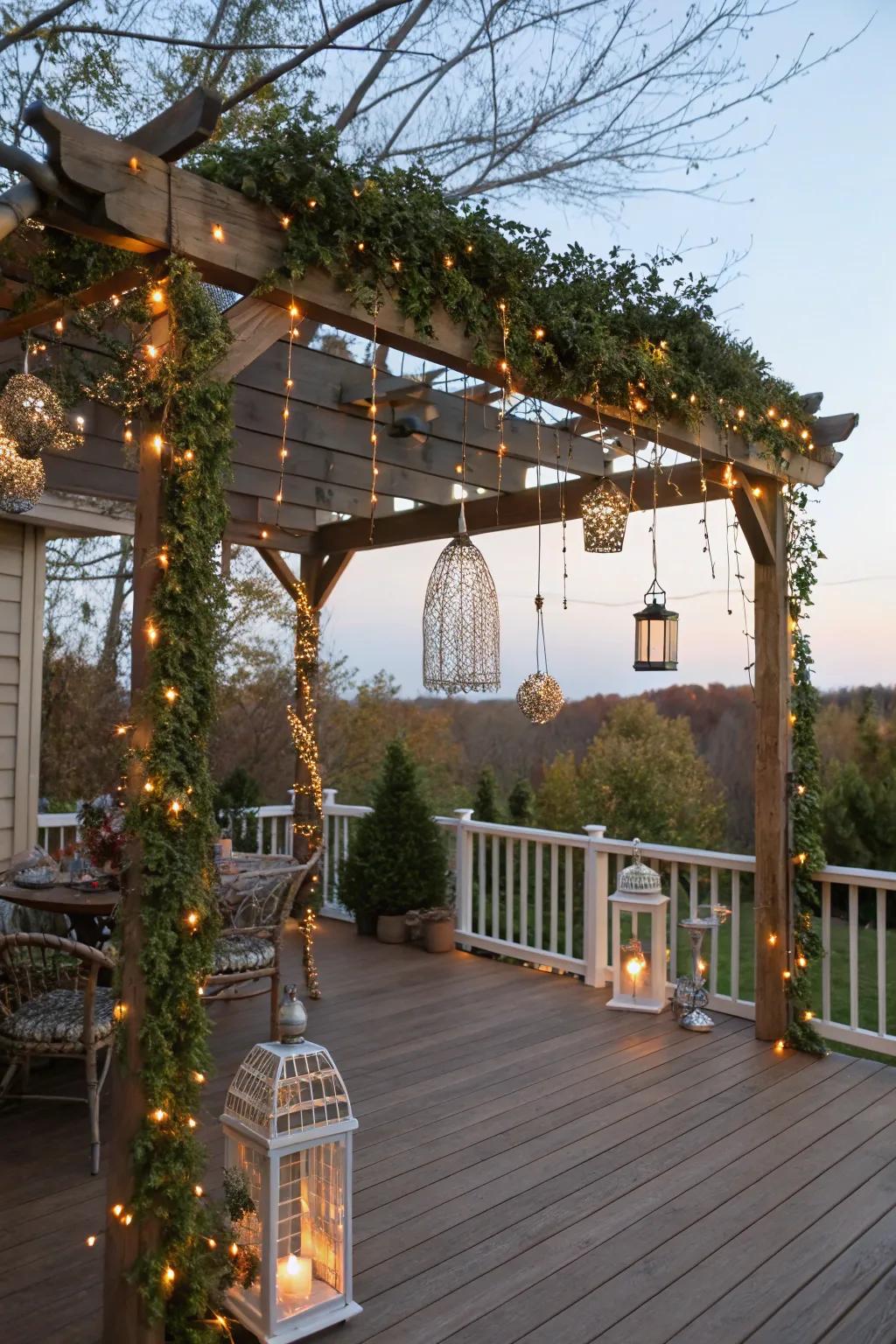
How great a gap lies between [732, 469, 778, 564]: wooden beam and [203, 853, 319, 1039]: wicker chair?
8.38ft

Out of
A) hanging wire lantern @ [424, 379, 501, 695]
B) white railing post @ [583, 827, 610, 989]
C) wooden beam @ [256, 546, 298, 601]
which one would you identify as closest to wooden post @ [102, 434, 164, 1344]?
hanging wire lantern @ [424, 379, 501, 695]

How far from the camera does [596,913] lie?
5449 millimetres

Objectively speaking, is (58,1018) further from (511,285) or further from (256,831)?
(256,831)

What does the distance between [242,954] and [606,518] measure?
8.04 ft

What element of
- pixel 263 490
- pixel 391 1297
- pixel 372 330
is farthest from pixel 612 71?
pixel 391 1297

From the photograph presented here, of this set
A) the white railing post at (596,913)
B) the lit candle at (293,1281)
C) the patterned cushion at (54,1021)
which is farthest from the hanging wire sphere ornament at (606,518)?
the lit candle at (293,1281)

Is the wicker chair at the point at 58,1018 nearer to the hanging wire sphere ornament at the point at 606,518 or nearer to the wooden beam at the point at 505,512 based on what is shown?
the hanging wire sphere ornament at the point at 606,518

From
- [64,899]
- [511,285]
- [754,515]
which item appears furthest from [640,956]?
[511,285]

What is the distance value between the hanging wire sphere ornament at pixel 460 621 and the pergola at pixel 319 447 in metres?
0.64

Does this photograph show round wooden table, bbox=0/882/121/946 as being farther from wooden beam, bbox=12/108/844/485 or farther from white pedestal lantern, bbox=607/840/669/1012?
white pedestal lantern, bbox=607/840/669/1012

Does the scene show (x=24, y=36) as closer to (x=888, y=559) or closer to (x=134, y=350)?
(x=134, y=350)

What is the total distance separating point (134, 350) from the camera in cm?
307

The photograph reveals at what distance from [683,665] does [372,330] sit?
29.4ft

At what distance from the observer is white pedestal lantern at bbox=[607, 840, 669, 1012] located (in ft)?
16.4
